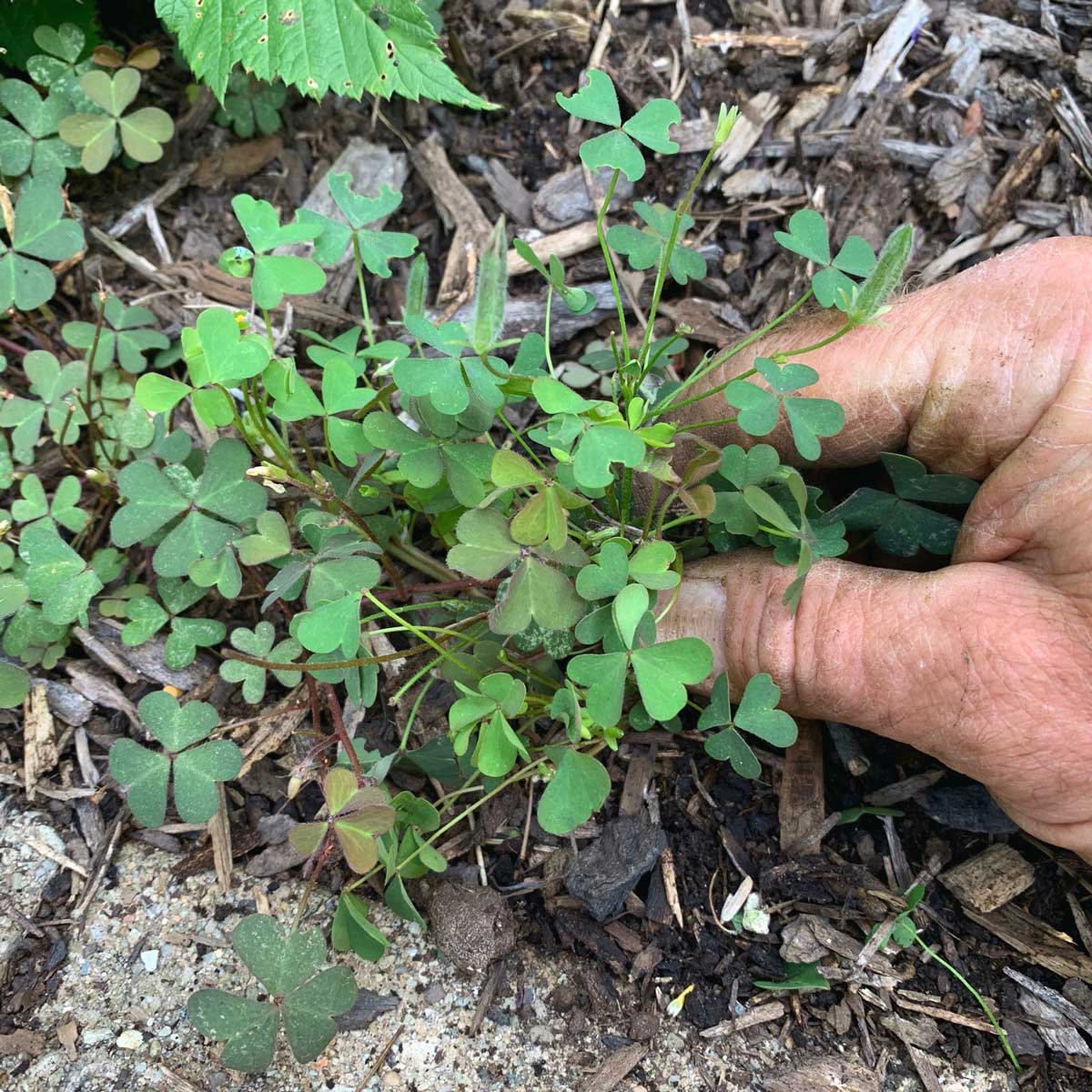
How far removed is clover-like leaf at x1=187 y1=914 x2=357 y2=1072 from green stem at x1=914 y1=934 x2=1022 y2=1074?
151 cm

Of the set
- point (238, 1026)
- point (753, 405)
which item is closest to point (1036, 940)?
point (753, 405)

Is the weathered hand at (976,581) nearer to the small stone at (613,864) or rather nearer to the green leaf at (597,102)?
the small stone at (613,864)

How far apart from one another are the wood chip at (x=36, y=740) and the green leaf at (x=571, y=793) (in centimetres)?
147

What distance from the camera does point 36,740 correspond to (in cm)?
266

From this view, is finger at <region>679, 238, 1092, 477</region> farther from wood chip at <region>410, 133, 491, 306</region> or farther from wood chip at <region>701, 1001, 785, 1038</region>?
wood chip at <region>701, 1001, 785, 1038</region>

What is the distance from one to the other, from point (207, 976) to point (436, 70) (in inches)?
99.9

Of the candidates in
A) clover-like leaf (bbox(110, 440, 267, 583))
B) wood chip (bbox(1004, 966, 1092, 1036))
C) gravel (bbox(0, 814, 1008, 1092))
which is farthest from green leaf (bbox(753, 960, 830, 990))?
clover-like leaf (bbox(110, 440, 267, 583))

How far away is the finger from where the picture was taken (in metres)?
2.20

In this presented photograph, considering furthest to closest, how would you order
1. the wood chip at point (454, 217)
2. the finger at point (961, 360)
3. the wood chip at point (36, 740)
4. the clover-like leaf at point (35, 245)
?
1. the wood chip at point (454, 217)
2. the clover-like leaf at point (35, 245)
3. the wood chip at point (36, 740)
4. the finger at point (961, 360)

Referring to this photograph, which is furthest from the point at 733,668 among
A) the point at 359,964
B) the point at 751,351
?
the point at 359,964

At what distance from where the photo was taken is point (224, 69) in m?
2.69

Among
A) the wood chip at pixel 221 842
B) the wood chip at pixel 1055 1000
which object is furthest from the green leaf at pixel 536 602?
the wood chip at pixel 1055 1000

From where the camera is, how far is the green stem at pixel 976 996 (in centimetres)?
243

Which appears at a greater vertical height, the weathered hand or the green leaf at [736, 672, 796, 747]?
the weathered hand
